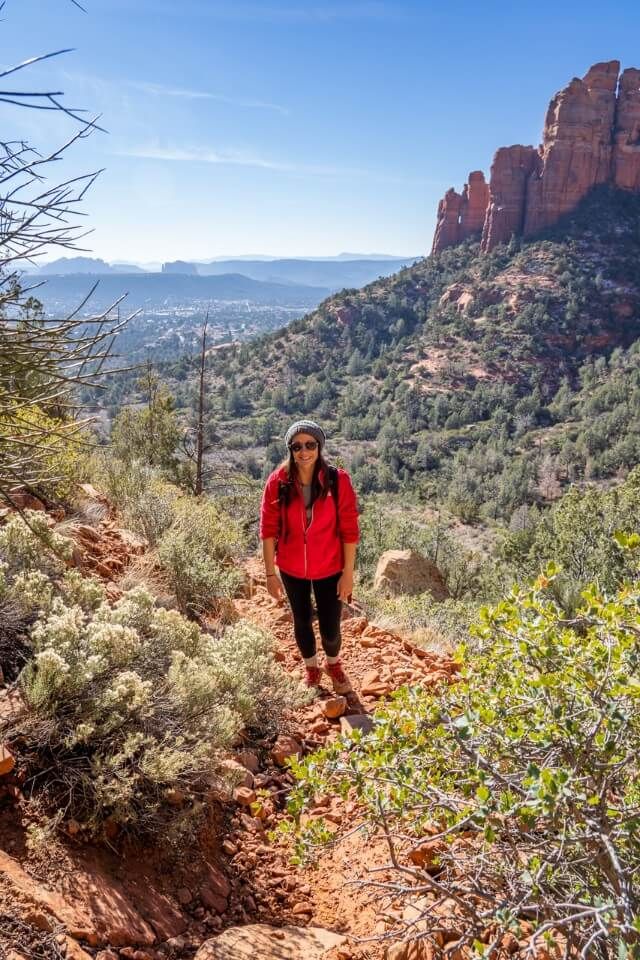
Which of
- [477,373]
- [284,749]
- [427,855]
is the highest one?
[477,373]

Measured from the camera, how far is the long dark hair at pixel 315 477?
2.90m

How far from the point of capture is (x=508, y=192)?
6094cm

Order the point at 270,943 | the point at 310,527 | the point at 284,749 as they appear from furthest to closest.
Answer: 1. the point at 310,527
2. the point at 284,749
3. the point at 270,943

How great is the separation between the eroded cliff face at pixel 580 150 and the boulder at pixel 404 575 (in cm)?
6042

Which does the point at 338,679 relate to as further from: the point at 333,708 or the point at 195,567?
the point at 195,567

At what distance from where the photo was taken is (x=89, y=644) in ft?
7.68

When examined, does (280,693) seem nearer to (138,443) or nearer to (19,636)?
(19,636)

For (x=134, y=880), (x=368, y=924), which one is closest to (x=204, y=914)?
(x=134, y=880)

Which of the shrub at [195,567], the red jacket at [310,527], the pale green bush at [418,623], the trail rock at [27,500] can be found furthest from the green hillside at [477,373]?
the red jacket at [310,527]

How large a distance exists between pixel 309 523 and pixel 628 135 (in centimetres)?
7221

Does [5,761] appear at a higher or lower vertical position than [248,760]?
higher

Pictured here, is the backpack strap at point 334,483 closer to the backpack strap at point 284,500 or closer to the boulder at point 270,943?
the backpack strap at point 284,500

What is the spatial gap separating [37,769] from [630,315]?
57.7 meters

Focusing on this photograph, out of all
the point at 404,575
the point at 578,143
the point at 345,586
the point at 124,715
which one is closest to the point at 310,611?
the point at 345,586
